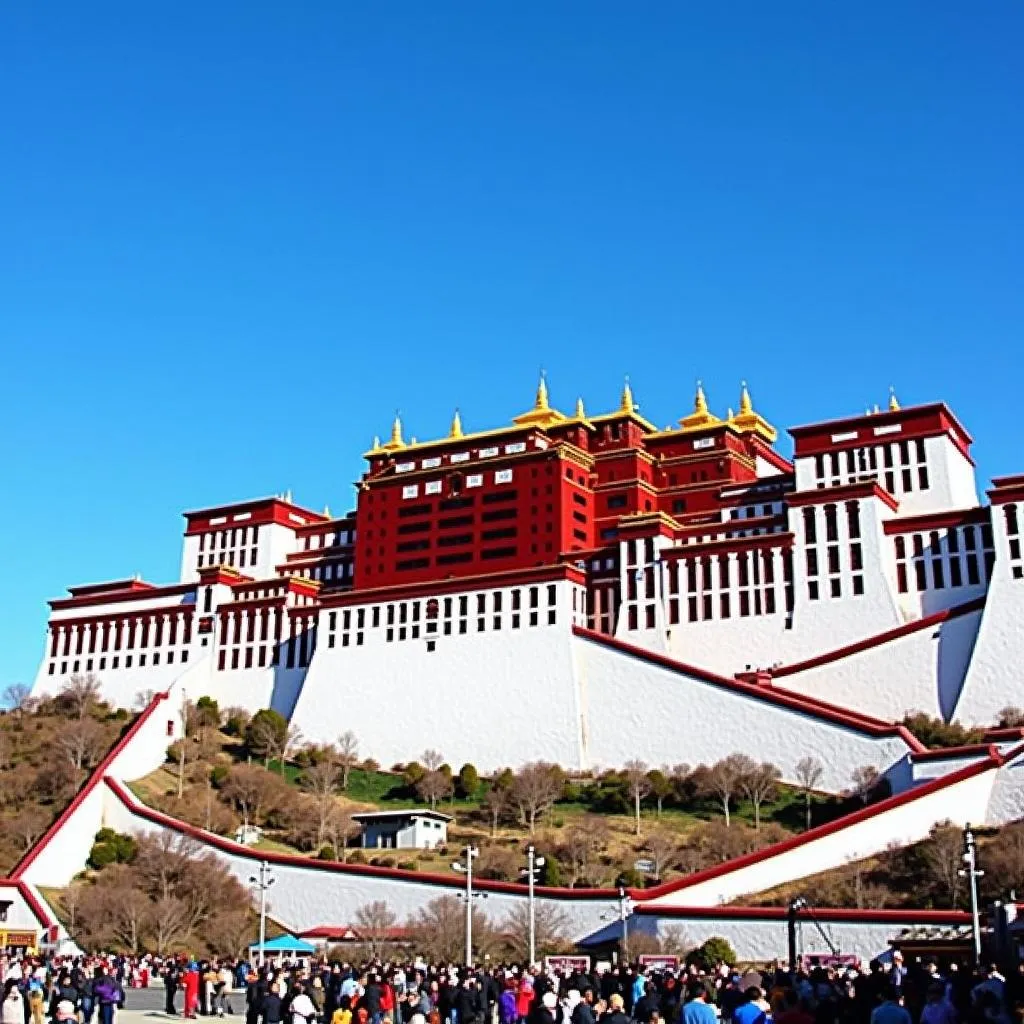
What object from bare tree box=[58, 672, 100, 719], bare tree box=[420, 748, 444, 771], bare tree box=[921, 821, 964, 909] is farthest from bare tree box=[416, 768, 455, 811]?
bare tree box=[921, 821, 964, 909]

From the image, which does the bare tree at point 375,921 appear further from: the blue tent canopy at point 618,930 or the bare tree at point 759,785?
the bare tree at point 759,785

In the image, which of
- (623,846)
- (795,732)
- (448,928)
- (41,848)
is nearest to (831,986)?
(448,928)

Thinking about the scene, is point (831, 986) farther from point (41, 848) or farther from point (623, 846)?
point (41, 848)

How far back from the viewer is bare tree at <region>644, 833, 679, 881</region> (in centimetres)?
4778

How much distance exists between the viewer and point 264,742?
70.2 m

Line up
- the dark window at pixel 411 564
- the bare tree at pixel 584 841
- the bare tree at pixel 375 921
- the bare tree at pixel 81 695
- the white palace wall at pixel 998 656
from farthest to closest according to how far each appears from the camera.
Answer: the dark window at pixel 411 564 → the bare tree at pixel 81 695 → the white palace wall at pixel 998 656 → the bare tree at pixel 584 841 → the bare tree at pixel 375 921

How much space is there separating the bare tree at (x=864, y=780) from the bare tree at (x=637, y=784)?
8.76m

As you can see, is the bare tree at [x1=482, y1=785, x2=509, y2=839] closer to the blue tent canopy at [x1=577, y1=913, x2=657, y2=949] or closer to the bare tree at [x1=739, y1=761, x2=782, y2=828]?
the bare tree at [x1=739, y1=761, x2=782, y2=828]

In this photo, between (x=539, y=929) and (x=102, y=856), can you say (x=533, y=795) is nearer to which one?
(x=539, y=929)

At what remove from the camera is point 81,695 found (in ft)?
253

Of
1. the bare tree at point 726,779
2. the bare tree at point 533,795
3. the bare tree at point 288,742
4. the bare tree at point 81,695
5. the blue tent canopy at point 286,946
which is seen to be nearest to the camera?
the blue tent canopy at point 286,946

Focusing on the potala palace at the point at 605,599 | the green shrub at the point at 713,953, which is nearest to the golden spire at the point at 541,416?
the potala palace at the point at 605,599

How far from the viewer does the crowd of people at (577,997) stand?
1263 centimetres

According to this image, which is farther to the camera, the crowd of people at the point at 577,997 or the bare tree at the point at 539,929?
the bare tree at the point at 539,929
